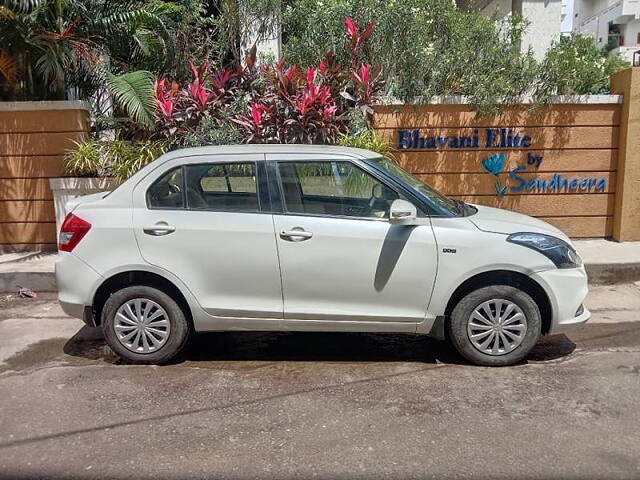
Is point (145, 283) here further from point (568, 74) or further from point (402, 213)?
point (568, 74)

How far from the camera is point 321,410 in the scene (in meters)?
4.09

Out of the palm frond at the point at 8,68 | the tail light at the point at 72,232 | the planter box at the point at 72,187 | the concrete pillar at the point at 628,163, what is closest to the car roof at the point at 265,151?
the tail light at the point at 72,232

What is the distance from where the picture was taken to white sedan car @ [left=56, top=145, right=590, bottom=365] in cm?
457

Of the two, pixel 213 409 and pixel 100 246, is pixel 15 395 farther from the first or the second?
pixel 213 409

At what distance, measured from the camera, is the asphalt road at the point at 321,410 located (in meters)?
3.42

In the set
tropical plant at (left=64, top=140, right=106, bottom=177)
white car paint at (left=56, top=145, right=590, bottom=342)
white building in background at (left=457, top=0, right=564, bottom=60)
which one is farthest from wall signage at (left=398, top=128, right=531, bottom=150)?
white building in background at (left=457, top=0, right=564, bottom=60)

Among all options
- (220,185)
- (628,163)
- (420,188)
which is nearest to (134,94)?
(220,185)

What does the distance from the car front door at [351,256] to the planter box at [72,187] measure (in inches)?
156

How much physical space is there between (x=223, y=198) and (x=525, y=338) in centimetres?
262

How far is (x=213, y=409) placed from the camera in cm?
413

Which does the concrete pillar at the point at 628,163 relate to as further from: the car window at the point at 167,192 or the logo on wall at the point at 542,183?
the car window at the point at 167,192

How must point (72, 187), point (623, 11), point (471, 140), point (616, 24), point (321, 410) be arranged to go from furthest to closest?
point (616, 24) < point (623, 11) < point (471, 140) < point (72, 187) < point (321, 410)

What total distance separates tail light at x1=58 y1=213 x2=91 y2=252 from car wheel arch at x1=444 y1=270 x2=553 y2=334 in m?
2.93

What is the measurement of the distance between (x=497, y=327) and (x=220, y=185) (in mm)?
2470
